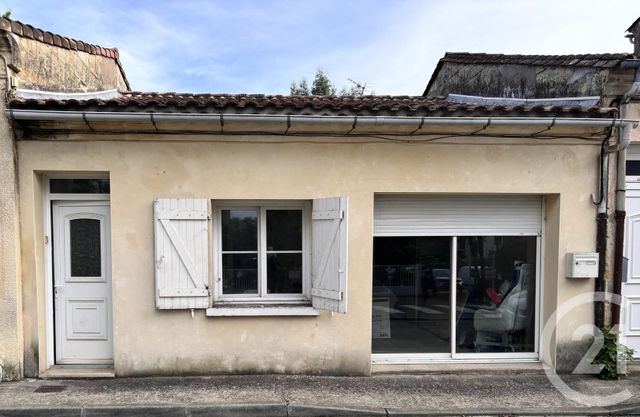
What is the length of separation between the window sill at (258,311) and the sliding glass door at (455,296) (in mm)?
1089

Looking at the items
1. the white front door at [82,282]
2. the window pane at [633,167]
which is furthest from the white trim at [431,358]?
the white front door at [82,282]

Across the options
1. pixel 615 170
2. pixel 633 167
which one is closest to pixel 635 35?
pixel 633 167

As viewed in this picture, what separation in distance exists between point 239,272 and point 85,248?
2.02 meters

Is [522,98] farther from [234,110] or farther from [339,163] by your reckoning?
[234,110]

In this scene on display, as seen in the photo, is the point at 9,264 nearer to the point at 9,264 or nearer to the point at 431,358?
the point at 9,264

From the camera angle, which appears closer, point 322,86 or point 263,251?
point 263,251

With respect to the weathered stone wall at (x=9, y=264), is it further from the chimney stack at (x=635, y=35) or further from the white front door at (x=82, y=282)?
the chimney stack at (x=635, y=35)

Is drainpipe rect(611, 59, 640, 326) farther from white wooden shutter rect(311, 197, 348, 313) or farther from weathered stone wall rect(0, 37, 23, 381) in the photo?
weathered stone wall rect(0, 37, 23, 381)

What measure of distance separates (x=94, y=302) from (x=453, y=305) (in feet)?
16.0

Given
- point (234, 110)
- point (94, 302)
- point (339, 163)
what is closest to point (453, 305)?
point (339, 163)

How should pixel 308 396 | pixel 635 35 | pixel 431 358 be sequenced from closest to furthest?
pixel 308 396
pixel 431 358
pixel 635 35

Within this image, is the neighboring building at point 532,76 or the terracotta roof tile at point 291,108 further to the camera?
the neighboring building at point 532,76

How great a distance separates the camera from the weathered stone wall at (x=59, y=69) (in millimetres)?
4785

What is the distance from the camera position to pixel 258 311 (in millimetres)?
4887
